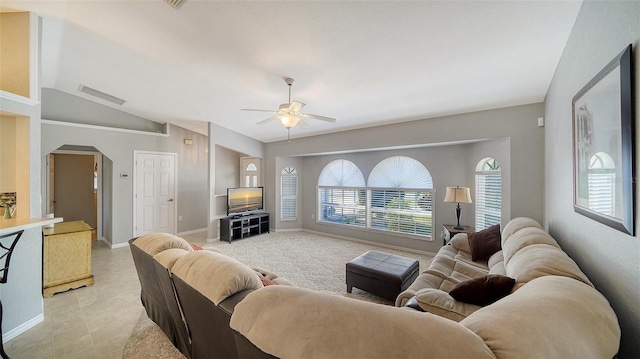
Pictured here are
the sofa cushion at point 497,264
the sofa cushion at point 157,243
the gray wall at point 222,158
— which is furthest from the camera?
the gray wall at point 222,158

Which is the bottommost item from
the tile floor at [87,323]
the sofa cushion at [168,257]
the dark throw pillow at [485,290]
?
the tile floor at [87,323]

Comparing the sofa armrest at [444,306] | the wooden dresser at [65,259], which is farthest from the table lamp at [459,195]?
the wooden dresser at [65,259]

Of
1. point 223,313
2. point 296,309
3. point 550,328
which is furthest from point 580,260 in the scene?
point 223,313

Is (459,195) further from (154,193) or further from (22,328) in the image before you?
(154,193)

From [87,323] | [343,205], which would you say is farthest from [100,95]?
[343,205]

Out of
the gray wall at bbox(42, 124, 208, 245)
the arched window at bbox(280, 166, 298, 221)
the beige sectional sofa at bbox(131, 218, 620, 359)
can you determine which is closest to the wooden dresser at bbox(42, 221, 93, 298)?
the gray wall at bbox(42, 124, 208, 245)

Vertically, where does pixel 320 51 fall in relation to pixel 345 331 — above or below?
above

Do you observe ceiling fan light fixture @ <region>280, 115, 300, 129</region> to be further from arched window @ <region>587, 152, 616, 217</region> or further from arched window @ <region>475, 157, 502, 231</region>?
arched window @ <region>475, 157, 502, 231</region>

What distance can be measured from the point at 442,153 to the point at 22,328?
5996 millimetres

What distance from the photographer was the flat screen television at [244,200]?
5.71m

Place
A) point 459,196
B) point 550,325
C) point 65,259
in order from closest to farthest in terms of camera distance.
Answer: point 550,325
point 65,259
point 459,196

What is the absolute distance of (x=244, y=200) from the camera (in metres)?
6.06

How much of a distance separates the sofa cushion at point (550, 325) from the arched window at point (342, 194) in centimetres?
463

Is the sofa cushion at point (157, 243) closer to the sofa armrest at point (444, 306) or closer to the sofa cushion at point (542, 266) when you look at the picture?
the sofa armrest at point (444, 306)
